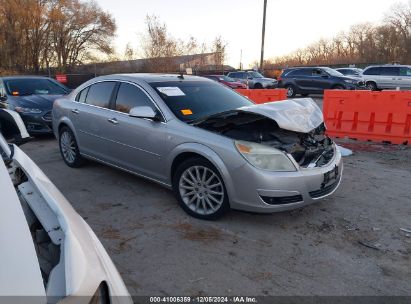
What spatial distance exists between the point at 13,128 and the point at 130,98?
6.15ft

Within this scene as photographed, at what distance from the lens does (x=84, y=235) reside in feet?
6.31

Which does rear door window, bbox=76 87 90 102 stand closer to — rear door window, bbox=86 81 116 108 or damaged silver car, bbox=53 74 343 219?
rear door window, bbox=86 81 116 108

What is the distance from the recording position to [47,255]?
1771mm

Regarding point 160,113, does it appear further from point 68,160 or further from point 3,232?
point 3,232

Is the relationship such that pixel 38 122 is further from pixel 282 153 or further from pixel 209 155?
pixel 282 153

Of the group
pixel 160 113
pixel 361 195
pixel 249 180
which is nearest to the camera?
pixel 249 180

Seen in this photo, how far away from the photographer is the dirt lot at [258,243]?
9.98 ft

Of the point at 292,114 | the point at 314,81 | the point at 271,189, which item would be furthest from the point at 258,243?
the point at 314,81

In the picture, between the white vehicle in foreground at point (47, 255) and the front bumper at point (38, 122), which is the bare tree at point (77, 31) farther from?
the white vehicle in foreground at point (47, 255)

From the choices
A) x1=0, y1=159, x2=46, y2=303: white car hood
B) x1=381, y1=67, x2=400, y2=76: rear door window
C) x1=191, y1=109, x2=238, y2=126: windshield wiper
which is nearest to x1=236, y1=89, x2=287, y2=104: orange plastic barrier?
x1=191, y1=109, x2=238, y2=126: windshield wiper

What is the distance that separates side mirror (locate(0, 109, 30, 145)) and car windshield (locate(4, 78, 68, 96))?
6675 mm

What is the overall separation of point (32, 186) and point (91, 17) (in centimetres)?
4905

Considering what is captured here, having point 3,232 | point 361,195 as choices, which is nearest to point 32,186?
point 3,232

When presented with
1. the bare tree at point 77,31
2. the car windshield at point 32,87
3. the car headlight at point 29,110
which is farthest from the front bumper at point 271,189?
the bare tree at point 77,31
